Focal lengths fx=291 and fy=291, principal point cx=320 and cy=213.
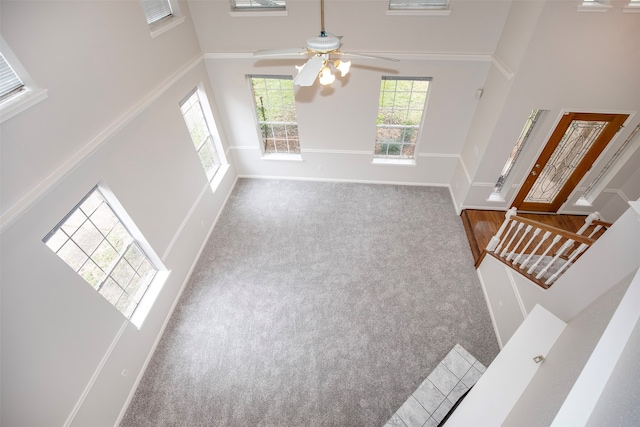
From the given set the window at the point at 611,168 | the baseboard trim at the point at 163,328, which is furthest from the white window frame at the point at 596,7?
the baseboard trim at the point at 163,328

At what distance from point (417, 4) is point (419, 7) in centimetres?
6

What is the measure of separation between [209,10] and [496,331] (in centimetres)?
650

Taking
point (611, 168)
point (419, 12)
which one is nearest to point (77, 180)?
point (419, 12)

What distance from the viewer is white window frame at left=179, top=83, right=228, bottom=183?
17.0ft

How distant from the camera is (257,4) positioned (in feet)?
15.4

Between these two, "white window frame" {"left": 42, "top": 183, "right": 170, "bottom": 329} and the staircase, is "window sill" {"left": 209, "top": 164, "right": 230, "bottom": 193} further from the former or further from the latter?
the staircase

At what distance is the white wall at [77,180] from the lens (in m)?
2.38

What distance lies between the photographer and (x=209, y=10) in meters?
4.62

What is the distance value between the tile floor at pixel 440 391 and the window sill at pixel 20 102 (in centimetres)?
466

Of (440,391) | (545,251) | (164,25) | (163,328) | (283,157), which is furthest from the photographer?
(283,157)

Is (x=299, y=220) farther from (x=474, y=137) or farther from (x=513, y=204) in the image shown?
(x=513, y=204)

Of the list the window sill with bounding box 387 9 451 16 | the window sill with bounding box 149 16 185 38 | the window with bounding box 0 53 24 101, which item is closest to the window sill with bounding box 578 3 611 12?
the window sill with bounding box 387 9 451 16

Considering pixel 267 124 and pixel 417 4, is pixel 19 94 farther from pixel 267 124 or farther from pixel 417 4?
pixel 417 4

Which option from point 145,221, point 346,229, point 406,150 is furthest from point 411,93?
point 145,221
